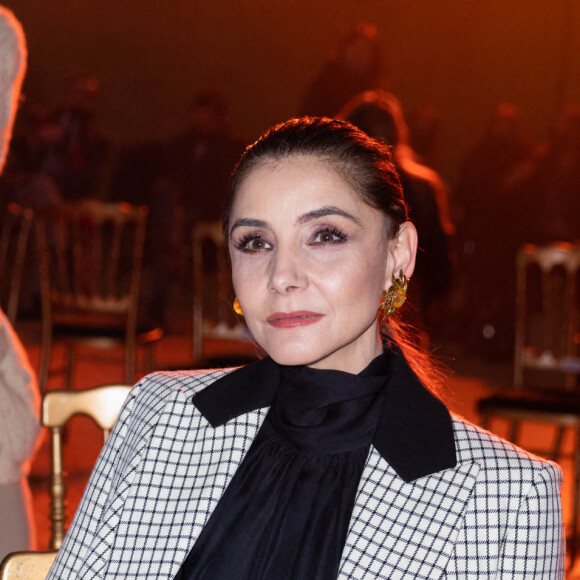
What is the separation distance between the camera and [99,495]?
1.38 metres

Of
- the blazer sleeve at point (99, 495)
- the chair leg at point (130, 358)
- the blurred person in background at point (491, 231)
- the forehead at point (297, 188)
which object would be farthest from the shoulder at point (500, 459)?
the blurred person in background at point (491, 231)

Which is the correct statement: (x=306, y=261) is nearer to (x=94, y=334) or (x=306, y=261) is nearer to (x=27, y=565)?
(x=27, y=565)

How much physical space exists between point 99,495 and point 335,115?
413 centimetres

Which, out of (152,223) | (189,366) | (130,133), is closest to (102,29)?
(130,133)

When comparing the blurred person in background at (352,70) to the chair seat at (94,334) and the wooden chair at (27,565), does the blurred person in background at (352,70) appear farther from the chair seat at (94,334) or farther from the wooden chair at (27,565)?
the wooden chair at (27,565)

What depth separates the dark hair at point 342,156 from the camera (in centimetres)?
132

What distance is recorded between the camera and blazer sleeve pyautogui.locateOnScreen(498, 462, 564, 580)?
114 centimetres

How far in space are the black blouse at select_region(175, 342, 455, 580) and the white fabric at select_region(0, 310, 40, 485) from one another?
58cm

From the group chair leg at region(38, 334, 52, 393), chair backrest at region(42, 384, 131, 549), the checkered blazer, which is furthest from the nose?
chair leg at region(38, 334, 52, 393)

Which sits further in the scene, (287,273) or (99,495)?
(99,495)

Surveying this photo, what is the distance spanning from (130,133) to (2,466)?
20.8 ft

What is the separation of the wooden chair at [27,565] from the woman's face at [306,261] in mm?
471

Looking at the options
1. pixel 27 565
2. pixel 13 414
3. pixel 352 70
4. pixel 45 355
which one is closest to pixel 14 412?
pixel 13 414

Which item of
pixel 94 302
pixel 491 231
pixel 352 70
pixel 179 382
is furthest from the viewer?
pixel 491 231
